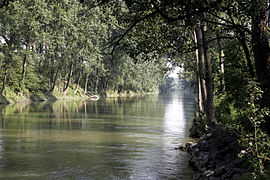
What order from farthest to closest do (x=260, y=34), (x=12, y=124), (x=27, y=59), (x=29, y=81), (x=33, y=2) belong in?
(x=29, y=81)
(x=27, y=59)
(x=33, y=2)
(x=12, y=124)
(x=260, y=34)

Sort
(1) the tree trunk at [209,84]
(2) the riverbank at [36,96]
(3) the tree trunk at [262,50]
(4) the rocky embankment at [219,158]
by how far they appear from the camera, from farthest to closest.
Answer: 1. (2) the riverbank at [36,96]
2. (1) the tree trunk at [209,84]
3. (4) the rocky embankment at [219,158]
4. (3) the tree trunk at [262,50]

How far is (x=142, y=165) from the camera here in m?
14.4

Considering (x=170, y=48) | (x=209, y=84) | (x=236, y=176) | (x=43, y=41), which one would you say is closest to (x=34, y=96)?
(x=43, y=41)

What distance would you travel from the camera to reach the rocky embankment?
10423mm

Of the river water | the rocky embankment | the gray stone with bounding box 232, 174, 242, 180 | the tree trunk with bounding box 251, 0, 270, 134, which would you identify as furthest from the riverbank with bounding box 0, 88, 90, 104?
the tree trunk with bounding box 251, 0, 270, 134

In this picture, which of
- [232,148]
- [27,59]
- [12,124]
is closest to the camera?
[232,148]

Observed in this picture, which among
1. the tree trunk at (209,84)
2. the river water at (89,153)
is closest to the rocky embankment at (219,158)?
the river water at (89,153)

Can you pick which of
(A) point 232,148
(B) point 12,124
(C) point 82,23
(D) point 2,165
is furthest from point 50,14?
(A) point 232,148

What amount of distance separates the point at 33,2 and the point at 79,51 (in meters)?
19.7

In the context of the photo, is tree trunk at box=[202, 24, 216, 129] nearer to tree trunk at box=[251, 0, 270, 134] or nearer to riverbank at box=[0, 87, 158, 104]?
tree trunk at box=[251, 0, 270, 134]

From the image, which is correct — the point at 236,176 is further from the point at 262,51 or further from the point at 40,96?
the point at 40,96

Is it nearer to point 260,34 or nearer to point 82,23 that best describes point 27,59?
point 82,23

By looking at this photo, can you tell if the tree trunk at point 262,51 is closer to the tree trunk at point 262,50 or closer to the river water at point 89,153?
the tree trunk at point 262,50

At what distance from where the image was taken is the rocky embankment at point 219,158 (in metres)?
10.4
